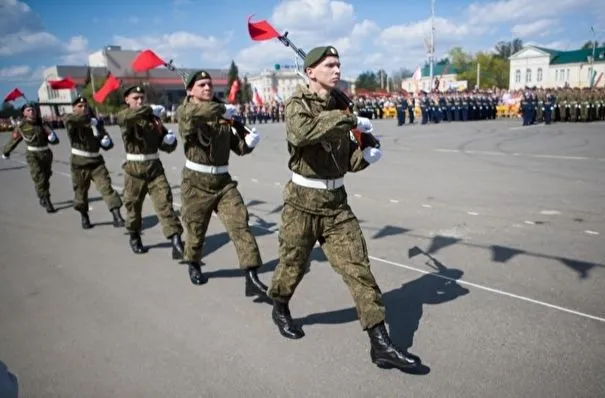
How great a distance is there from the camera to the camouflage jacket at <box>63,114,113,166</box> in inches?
280

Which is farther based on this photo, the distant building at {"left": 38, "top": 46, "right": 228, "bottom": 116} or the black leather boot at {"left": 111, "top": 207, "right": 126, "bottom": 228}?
the distant building at {"left": 38, "top": 46, "right": 228, "bottom": 116}

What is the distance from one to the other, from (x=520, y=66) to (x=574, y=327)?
98192 millimetres

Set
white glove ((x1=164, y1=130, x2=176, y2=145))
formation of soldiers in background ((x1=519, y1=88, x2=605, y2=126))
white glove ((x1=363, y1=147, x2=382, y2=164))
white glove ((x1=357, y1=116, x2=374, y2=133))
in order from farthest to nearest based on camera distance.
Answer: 1. formation of soldiers in background ((x1=519, y1=88, x2=605, y2=126))
2. white glove ((x1=164, y1=130, x2=176, y2=145))
3. white glove ((x1=363, y1=147, x2=382, y2=164))
4. white glove ((x1=357, y1=116, x2=374, y2=133))

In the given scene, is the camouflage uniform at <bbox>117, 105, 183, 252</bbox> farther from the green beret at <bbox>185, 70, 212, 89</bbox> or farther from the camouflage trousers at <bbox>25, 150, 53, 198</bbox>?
the camouflage trousers at <bbox>25, 150, 53, 198</bbox>

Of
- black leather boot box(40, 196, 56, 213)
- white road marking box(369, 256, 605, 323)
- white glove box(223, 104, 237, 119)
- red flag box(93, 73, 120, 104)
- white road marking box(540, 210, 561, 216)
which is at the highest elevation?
red flag box(93, 73, 120, 104)

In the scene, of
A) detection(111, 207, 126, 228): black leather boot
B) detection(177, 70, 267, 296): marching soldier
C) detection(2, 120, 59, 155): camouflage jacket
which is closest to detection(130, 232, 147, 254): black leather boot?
detection(177, 70, 267, 296): marching soldier

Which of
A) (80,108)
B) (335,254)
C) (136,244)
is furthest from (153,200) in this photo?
(335,254)

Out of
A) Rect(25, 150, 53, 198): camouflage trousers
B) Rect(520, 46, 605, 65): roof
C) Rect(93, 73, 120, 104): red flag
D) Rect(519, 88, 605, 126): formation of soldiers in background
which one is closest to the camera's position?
Rect(93, 73, 120, 104): red flag

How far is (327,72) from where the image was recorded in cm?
318

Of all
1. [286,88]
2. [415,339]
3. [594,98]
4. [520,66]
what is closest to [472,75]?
[520,66]

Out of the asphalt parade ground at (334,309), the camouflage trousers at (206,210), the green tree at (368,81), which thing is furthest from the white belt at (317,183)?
the green tree at (368,81)

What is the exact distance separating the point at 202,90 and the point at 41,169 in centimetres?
624

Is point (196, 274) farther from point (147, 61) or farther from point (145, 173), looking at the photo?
point (147, 61)

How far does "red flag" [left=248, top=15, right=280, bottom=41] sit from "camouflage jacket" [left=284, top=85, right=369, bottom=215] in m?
1.26
